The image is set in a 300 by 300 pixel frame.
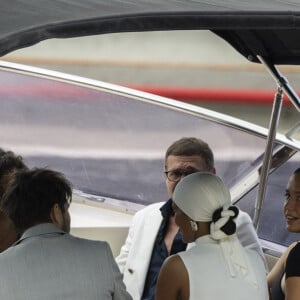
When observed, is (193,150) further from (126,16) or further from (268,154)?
(126,16)

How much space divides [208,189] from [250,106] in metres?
7.72

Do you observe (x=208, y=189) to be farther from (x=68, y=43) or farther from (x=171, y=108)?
(x=68, y=43)

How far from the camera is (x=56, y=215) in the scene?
2342 mm

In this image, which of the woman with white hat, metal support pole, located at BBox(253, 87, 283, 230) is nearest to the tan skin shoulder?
the woman with white hat

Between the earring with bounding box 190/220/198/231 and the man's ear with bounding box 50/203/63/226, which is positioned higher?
the man's ear with bounding box 50/203/63/226

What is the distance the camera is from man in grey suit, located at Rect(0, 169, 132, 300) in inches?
87.0

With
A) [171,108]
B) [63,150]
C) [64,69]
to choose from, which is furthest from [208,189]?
[64,69]

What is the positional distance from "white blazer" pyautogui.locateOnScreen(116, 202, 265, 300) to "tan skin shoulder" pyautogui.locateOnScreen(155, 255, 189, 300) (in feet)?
2.48

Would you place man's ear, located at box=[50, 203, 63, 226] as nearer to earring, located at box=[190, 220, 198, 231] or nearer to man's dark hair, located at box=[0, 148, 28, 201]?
earring, located at box=[190, 220, 198, 231]

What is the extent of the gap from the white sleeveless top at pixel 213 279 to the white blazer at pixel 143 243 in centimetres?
68

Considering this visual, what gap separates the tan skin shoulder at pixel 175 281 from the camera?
2414mm

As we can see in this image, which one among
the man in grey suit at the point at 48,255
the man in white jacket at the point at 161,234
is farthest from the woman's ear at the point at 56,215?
→ the man in white jacket at the point at 161,234

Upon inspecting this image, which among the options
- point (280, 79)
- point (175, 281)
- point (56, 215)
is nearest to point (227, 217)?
point (175, 281)

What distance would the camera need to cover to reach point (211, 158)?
3.35 m
